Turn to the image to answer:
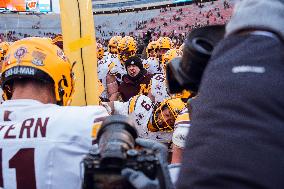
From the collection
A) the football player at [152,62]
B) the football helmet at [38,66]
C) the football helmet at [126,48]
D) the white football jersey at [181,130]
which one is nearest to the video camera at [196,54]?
the football helmet at [38,66]

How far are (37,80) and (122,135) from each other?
137 cm

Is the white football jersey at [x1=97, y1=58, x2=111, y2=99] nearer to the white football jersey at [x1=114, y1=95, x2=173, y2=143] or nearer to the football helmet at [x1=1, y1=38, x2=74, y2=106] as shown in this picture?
the white football jersey at [x1=114, y1=95, x2=173, y2=143]

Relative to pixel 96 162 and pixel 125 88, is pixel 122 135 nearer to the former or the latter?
pixel 96 162

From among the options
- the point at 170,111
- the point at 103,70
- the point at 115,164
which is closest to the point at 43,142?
the point at 115,164

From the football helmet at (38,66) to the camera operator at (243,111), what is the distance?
181cm

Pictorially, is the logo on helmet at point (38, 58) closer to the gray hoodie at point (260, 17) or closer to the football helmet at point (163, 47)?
the gray hoodie at point (260, 17)

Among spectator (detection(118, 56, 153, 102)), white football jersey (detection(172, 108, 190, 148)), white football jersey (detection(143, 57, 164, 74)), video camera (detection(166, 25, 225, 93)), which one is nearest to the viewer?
video camera (detection(166, 25, 225, 93))

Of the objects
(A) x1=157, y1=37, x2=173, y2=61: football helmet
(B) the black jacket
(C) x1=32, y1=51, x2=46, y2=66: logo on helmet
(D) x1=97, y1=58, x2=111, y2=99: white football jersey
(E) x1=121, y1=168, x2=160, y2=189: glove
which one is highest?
(A) x1=157, y1=37, x2=173, y2=61: football helmet

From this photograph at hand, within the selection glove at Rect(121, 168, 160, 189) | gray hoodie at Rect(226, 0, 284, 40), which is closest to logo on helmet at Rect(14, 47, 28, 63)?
glove at Rect(121, 168, 160, 189)

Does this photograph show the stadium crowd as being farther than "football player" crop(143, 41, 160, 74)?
No

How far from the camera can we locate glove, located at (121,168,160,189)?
1.05 meters

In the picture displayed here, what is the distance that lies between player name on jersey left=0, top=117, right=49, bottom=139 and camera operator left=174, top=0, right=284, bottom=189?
150 cm

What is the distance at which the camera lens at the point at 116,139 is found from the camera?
3.50 feet

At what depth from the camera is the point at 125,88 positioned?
7.61 meters
